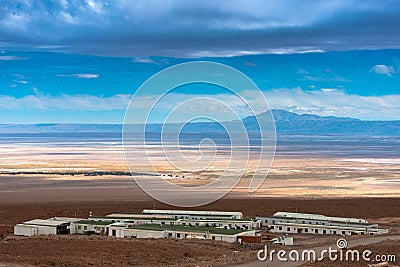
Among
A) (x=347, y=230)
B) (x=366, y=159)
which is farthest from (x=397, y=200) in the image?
(x=366, y=159)

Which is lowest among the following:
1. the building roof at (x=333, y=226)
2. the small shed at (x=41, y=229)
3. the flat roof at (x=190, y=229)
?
the building roof at (x=333, y=226)

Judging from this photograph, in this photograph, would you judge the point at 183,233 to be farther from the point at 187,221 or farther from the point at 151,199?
the point at 151,199

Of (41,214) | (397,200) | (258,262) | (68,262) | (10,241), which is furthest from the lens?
(397,200)

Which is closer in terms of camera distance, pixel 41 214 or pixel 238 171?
pixel 41 214

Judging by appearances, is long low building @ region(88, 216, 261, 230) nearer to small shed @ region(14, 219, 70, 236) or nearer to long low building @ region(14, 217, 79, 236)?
long low building @ region(14, 217, 79, 236)

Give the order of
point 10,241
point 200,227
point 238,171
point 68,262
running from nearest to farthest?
point 68,262 → point 10,241 → point 200,227 → point 238,171

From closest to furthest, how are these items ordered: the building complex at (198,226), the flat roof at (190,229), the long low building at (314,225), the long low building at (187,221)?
the building complex at (198,226)
the flat roof at (190,229)
the long low building at (314,225)
the long low building at (187,221)

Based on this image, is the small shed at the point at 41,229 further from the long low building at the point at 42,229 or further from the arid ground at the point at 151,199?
the arid ground at the point at 151,199

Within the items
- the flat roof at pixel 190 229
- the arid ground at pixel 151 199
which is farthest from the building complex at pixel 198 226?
the arid ground at pixel 151 199

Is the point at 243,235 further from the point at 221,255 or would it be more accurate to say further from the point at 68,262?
the point at 68,262
